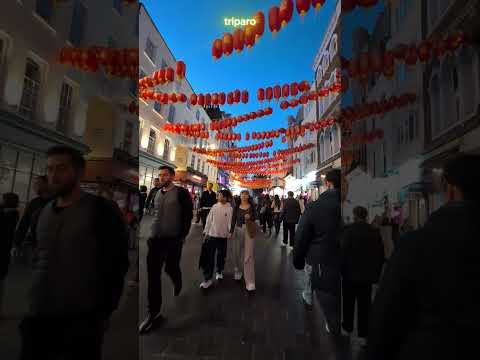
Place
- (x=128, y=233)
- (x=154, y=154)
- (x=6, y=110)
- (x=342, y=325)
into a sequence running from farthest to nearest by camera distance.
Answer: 1. (x=154, y=154)
2. (x=342, y=325)
3. (x=128, y=233)
4. (x=6, y=110)

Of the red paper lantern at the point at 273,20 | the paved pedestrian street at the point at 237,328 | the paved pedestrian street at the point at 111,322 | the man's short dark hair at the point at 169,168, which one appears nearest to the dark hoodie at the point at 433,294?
the paved pedestrian street at the point at 237,328

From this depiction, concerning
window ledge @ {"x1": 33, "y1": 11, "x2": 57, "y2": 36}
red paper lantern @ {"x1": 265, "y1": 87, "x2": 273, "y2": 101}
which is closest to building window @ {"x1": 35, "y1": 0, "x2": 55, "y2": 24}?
window ledge @ {"x1": 33, "y1": 11, "x2": 57, "y2": 36}

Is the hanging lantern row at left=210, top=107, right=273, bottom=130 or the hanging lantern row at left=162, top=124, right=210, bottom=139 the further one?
the hanging lantern row at left=210, top=107, right=273, bottom=130

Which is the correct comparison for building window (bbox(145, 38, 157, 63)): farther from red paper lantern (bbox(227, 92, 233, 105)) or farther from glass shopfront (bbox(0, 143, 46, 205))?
glass shopfront (bbox(0, 143, 46, 205))

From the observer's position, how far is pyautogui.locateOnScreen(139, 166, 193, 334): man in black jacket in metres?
0.63

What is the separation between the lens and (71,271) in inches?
9.6

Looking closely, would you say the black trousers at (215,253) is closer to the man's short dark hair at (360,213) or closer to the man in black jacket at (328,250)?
the man in black jacket at (328,250)

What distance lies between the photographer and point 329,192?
1.53 feet

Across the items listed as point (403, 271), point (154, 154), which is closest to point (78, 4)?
point (154, 154)

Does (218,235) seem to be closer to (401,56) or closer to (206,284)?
(206,284)

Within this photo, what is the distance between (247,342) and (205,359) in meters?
0.09

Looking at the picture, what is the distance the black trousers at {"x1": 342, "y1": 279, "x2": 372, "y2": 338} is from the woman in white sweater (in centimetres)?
42

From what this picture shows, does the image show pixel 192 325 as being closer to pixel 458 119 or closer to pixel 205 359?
pixel 205 359

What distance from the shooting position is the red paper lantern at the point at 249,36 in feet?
1.91
